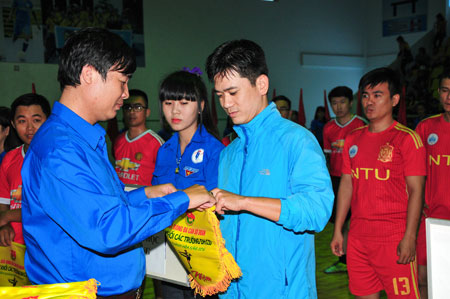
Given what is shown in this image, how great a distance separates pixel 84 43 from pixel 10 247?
1.80 m

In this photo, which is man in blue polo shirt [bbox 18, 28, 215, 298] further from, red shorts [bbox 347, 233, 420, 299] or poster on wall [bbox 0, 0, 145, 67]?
poster on wall [bbox 0, 0, 145, 67]

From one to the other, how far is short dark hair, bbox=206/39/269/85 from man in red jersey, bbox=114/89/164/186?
2262 mm

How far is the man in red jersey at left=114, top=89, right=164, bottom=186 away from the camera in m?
3.85

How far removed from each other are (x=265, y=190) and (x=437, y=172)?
6.35 feet

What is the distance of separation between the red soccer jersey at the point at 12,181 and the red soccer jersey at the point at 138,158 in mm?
1110

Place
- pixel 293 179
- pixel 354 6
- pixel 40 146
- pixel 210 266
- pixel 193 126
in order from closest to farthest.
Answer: pixel 40 146 < pixel 293 179 < pixel 210 266 < pixel 193 126 < pixel 354 6

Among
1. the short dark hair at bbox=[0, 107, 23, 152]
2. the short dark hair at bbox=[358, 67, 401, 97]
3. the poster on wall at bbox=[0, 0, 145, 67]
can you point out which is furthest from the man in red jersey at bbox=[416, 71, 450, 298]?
the poster on wall at bbox=[0, 0, 145, 67]

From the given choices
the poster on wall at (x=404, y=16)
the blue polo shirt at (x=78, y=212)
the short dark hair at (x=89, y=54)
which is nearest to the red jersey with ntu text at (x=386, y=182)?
the blue polo shirt at (x=78, y=212)

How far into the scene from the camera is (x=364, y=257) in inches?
99.8

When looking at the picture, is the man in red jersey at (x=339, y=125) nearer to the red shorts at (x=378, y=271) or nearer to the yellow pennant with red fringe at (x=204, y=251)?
the red shorts at (x=378, y=271)

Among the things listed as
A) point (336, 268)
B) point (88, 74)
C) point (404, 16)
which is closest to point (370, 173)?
point (88, 74)

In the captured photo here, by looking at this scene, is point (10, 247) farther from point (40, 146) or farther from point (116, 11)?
point (116, 11)

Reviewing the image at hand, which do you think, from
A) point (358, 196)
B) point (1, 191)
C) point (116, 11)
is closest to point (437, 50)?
point (116, 11)

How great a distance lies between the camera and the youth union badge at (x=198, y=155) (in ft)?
7.70
